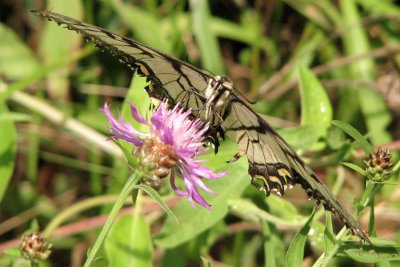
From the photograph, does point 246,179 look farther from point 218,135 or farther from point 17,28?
point 17,28

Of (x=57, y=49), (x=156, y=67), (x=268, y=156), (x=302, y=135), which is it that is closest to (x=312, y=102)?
(x=302, y=135)

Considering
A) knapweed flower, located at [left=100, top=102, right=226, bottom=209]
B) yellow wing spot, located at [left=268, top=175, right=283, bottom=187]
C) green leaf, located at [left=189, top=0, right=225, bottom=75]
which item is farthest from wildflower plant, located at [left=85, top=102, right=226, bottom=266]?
green leaf, located at [left=189, top=0, right=225, bottom=75]

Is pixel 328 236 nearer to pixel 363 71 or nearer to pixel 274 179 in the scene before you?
pixel 274 179

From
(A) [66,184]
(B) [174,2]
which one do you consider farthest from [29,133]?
(B) [174,2]

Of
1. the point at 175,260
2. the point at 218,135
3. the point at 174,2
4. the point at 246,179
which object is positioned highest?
the point at 174,2

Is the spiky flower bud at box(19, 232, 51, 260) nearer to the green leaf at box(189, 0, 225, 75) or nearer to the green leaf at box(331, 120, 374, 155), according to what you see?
the green leaf at box(331, 120, 374, 155)

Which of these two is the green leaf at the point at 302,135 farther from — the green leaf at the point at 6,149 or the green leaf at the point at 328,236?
the green leaf at the point at 6,149
